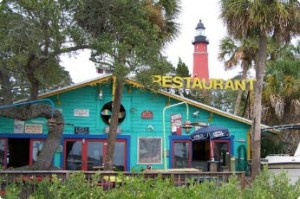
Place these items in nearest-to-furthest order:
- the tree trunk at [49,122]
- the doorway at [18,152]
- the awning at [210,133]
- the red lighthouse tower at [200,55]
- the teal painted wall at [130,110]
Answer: the tree trunk at [49,122]
the awning at [210,133]
the doorway at [18,152]
the teal painted wall at [130,110]
the red lighthouse tower at [200,55]

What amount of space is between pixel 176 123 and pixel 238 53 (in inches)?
300

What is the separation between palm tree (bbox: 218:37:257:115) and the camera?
75.5ft

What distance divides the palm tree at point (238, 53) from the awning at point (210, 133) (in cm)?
701

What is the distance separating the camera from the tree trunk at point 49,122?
13.6 meters

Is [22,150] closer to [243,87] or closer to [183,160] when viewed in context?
[183,160]

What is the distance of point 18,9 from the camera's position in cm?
1157

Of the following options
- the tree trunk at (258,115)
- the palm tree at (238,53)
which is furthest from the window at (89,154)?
the palm tree at (238,53)

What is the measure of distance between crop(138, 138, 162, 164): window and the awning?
162 cm

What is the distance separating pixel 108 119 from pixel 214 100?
25.0 m

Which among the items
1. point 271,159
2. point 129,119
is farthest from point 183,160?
point 271,159

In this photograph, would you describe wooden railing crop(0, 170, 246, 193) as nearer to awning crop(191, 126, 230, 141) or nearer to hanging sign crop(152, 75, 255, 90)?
awning crop(191, 126, 230, 141)

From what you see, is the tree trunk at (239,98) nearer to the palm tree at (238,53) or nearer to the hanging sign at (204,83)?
the palm tree at (238,53)

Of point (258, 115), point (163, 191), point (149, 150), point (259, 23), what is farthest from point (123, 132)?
point (163, 191)

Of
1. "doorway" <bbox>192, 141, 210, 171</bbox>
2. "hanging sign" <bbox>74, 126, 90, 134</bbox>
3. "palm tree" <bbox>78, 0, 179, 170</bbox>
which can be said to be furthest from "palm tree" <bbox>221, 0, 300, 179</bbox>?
"hanging sign" <bbox>74, 126, 90, 134</bbox>
